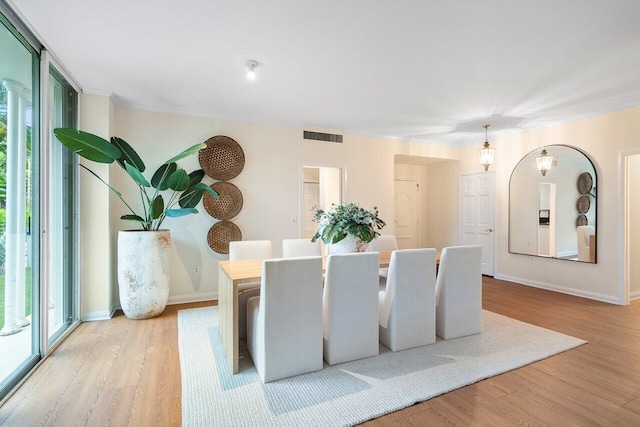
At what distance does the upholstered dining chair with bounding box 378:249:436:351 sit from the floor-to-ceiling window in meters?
2.71

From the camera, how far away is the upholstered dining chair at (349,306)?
2.28 metres

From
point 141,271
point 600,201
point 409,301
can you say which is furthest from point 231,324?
point 600,201

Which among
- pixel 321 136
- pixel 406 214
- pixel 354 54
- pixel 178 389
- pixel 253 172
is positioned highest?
pixel 354 54

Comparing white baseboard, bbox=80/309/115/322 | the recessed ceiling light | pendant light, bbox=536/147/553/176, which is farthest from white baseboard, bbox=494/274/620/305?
white baseboard, bbox=80/309/115/322

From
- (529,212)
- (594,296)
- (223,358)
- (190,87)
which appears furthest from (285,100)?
(594,296)

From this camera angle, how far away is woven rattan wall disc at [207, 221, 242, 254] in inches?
162

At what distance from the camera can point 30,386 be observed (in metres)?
2.06

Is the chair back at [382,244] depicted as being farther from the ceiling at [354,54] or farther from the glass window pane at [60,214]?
the glass window pane at [60,214]

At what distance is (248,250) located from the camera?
3.24 meters

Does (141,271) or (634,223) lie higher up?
(634,223)

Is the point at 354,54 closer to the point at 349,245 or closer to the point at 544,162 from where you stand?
the point at 349,245

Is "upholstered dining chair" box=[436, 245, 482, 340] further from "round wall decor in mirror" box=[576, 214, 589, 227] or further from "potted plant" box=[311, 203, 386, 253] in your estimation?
"round wall decor in mirror" box=[576, 214, 589, 227]

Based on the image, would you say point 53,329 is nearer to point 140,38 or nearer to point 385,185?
point 140,38

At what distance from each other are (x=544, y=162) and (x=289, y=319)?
4720 millimetres
